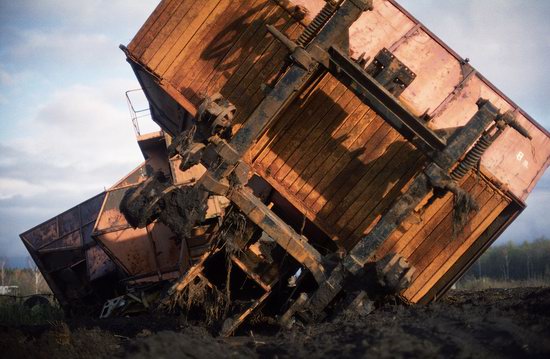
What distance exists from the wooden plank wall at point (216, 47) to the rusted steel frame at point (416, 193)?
227 centimetres

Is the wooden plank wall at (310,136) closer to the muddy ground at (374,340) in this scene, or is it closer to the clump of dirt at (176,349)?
the muddy ground at (374,340)

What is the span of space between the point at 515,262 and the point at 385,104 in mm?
27469

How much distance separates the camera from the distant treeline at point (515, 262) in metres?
26.8

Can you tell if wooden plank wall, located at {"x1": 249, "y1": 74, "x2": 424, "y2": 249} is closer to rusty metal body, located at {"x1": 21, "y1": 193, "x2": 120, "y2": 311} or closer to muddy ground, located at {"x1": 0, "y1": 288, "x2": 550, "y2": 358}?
muddy ground, located at {"x1": 0, "y1": 288, "x2": 550, "y2": 358}

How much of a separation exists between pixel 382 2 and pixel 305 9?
1167mm

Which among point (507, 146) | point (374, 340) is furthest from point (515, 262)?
point (374, 340)

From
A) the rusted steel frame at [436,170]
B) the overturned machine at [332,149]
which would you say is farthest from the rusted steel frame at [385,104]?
the rusted steel frame at [436,170]

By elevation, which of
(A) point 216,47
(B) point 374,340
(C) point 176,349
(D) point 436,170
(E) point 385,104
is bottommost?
(C) point 176,349

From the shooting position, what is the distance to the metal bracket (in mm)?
5938

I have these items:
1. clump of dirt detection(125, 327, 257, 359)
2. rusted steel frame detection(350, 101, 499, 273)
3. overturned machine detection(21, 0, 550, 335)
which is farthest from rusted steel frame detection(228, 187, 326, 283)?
clump of dirt detection(125, 327, 257, 359)

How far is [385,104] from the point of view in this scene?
19.1 ft

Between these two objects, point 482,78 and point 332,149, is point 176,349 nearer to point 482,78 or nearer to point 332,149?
point 332,149

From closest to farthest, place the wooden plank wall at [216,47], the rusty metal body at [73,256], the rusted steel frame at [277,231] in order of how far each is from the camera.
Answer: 1. the rusted steel frame at [277,231]
2. the wooden plank wall at [216,47]
3. the rusty metal body at [73,256]

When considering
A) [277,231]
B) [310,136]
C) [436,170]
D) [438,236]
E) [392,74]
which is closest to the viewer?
[436,170]
